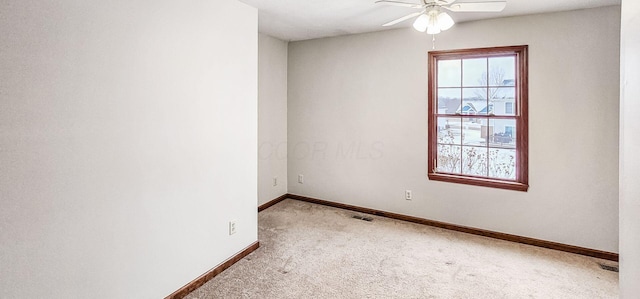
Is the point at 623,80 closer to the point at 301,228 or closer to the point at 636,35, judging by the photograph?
the point at 636,35

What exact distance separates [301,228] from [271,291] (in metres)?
1.33

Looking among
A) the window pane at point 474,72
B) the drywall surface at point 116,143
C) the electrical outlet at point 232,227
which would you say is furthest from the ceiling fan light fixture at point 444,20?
the electrical outlet at point 232,227

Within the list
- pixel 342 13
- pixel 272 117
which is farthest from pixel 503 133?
pixel 272 117

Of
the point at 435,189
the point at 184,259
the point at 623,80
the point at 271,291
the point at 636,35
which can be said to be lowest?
the point at 271,291

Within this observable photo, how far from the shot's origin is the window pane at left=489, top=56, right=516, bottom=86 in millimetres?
3512

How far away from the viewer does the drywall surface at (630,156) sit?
0.98 meters

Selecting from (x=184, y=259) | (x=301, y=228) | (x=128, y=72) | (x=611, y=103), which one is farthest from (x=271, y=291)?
(x=611, y=103)

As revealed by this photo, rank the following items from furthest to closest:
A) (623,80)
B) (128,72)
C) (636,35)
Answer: (128,72), (623,80), (636,35)

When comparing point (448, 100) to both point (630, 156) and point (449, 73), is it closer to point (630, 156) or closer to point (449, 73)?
point (449, 73)

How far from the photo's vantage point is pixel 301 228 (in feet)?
12.6

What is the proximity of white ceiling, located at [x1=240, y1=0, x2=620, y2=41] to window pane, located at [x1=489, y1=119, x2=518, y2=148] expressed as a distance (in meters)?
1.10

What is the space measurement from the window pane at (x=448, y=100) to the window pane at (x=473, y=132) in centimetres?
20

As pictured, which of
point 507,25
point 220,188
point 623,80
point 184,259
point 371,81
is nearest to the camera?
point 623,80

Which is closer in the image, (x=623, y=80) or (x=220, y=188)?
(x=623, y=80)
